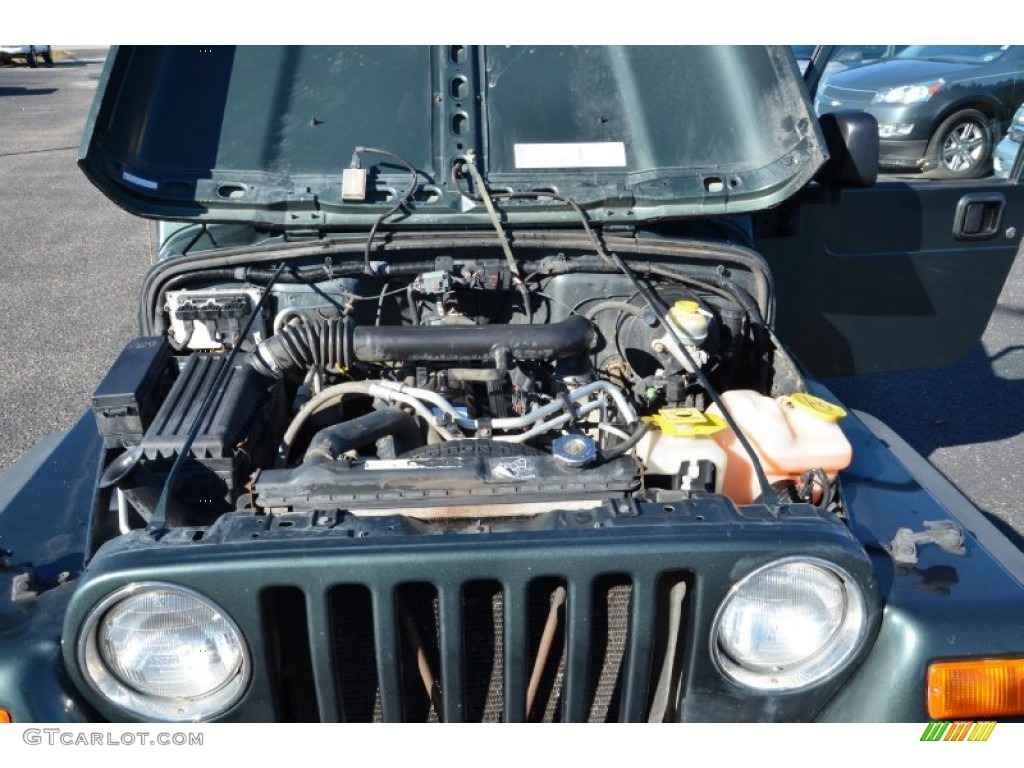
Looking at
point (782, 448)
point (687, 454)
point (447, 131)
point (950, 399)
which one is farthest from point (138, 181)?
point (950, 399)

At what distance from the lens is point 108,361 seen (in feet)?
16.5

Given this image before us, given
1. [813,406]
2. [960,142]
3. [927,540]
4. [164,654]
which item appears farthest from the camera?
[960,142]

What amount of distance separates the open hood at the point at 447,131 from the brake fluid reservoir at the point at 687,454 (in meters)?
0.85

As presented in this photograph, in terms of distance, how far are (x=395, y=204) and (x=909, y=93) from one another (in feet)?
26.1

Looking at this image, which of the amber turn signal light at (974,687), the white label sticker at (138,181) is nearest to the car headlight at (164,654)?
the amber turn signal light at (974,687)

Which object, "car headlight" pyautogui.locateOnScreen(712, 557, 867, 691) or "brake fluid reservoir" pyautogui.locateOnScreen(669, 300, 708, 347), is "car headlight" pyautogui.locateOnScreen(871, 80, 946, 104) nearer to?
"brake fluid reservoir" pyautogui.locateOnScreen(669, 300, 708, 347)

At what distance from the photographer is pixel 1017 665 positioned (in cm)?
159

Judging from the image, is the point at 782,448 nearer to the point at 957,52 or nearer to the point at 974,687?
the point at 974,687

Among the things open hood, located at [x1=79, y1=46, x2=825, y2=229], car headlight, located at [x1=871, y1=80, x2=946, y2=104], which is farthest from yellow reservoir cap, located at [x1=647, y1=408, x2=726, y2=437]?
car headlight, located at [x1=871, y1=80, x2=946, y2=104]

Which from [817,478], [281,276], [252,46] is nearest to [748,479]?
[817,478]

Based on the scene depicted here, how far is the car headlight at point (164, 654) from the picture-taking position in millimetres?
1496

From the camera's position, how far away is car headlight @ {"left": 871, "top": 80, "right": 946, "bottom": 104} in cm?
867

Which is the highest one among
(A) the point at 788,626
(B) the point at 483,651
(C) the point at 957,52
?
(A) the point at 788,626

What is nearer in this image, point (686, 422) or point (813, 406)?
point (686, 422)
